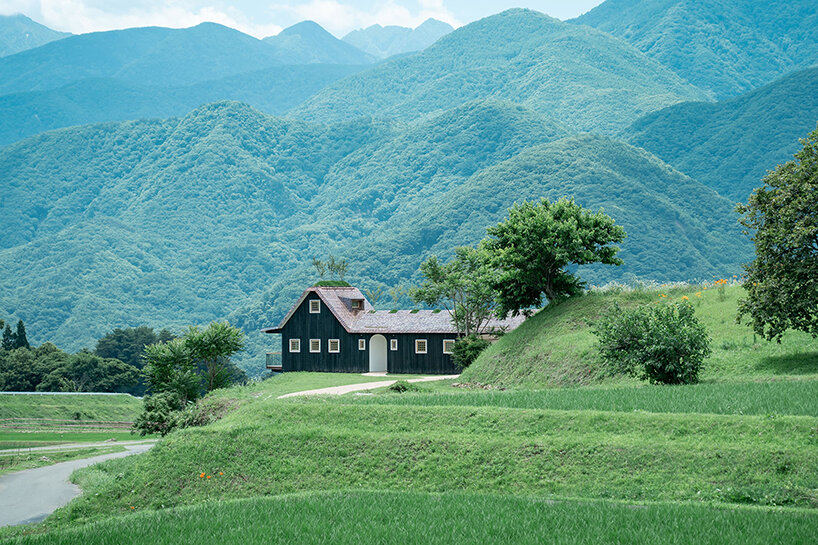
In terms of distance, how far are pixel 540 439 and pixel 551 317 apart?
1940 cm

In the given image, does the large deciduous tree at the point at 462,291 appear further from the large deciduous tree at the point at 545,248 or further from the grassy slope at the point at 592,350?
the grassy slope at the point at 592,350

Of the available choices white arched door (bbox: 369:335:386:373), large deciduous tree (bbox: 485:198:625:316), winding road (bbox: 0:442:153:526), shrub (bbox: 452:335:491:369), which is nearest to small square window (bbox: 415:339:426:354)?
white arched door (bbox: 369:335:386:373)

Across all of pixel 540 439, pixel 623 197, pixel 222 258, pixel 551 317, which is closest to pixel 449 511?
pixel 540 439

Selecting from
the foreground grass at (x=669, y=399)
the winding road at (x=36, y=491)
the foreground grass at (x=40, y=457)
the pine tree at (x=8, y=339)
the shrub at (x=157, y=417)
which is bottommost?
the foreground grass at (x=40, y=457)

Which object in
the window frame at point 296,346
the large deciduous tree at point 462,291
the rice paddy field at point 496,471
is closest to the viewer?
the rice paddy field at point 496,471

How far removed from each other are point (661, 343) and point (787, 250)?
14.9ft

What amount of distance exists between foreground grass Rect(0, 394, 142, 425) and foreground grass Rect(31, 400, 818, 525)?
140 ft

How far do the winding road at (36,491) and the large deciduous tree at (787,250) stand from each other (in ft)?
68.0

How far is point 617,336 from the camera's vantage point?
78.5 ft

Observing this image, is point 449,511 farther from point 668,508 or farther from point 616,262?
point 616,262

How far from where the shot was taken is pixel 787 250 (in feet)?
75.6

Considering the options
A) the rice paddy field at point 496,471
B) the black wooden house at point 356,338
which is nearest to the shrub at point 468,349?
the black wooden house at point 356,338

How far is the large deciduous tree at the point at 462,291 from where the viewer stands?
4728cm

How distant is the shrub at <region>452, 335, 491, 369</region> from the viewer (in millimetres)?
42500
